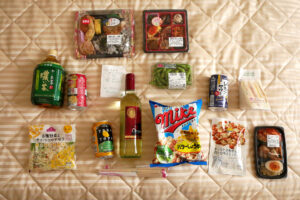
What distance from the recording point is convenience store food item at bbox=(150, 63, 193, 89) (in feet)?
3.10

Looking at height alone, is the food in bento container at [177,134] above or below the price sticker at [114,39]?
Result: below

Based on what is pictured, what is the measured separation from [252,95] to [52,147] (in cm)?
89

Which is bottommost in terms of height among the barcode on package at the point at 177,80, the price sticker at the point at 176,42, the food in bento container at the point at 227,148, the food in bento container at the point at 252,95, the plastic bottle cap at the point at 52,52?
the food in bento container at the point at 227,148

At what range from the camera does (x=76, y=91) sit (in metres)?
0.89

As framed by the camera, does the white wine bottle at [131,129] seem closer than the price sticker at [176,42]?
Yes

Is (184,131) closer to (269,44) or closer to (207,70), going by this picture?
(207,70)

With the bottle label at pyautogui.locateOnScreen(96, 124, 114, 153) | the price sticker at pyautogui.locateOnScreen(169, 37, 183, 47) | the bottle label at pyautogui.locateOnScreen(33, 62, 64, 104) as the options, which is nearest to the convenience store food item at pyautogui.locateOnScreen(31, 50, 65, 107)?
the bottle label at pyautogui.locateOnScreen(33, 62, 64, 104)

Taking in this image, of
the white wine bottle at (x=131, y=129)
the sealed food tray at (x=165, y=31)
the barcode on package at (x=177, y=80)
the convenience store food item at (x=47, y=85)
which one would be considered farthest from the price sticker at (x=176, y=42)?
the convenience store food item at (x=47, y=85)

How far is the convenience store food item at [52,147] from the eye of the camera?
0.90 m

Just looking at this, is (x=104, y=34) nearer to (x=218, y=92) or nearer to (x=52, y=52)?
(x=52, y=52)

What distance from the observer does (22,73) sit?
0.98m

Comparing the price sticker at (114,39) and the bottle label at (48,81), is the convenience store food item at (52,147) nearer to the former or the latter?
the bottle label at (48,81)

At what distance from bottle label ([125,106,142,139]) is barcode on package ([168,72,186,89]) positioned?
187mm

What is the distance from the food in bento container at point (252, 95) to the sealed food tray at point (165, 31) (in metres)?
0.31
